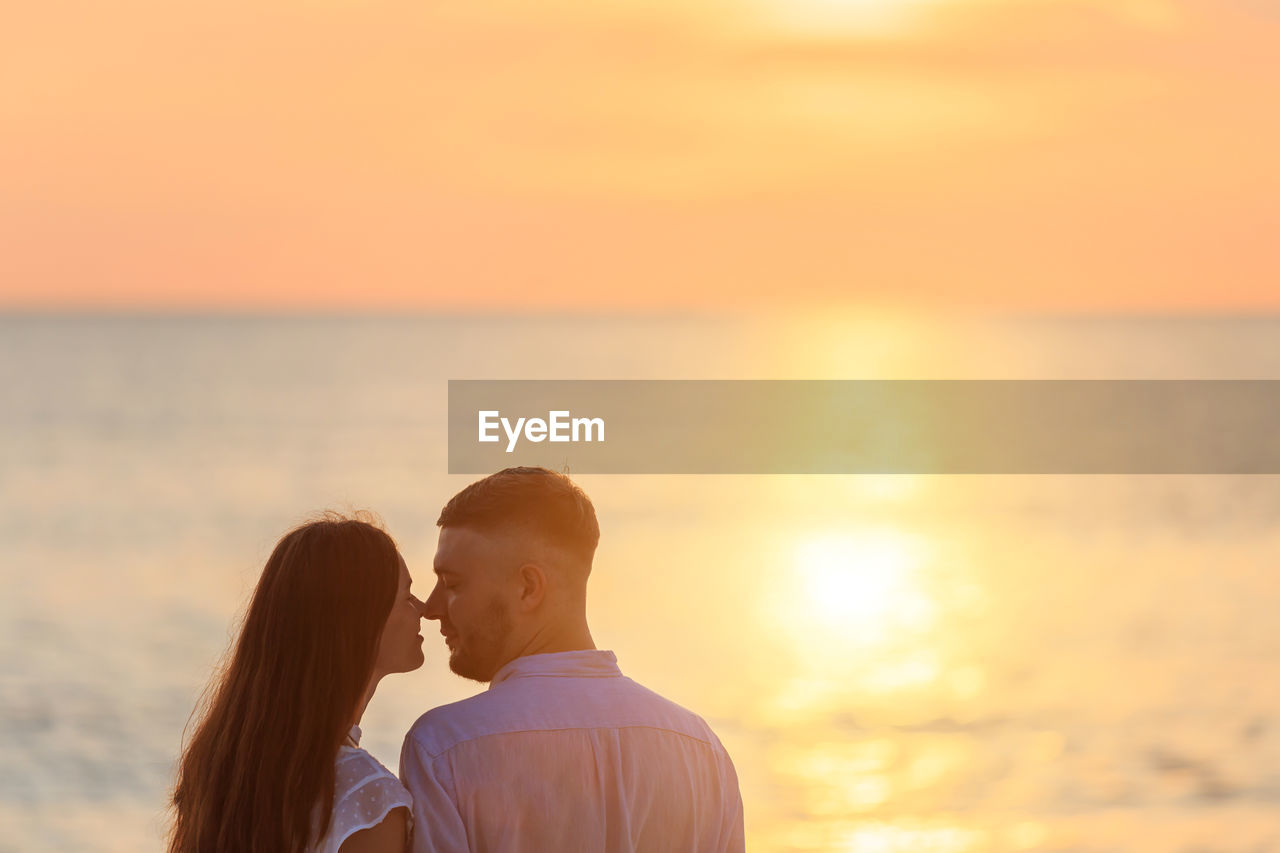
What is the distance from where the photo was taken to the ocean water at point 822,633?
428 inches

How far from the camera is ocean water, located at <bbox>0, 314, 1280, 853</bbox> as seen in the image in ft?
35.7

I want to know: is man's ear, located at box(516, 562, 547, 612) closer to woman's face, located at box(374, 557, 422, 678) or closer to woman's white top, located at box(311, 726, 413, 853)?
woman's face, located at box(374, 557, 422, 678)

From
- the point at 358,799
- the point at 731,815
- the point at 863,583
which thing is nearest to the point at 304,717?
the point at 358,799

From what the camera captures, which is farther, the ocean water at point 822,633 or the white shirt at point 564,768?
the ocean water at point 822,633

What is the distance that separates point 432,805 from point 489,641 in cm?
46

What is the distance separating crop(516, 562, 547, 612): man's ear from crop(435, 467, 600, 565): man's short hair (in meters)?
0.07

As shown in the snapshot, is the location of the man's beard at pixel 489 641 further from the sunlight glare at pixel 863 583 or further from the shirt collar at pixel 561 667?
the sunlight glare at pixel 863 583

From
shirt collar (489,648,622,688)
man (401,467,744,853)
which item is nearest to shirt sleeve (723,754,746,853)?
man (401,467,744,853)

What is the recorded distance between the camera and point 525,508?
352 centimetres

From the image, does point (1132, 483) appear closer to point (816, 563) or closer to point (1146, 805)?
point (816, 563)

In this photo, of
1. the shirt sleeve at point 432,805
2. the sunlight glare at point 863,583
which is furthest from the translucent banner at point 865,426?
the shirt sleeve at point 432,805

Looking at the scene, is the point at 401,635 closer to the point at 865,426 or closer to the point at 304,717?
the point at 304,717

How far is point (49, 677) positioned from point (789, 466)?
27.2 metres

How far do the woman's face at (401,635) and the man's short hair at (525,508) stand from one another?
8.1 inches
